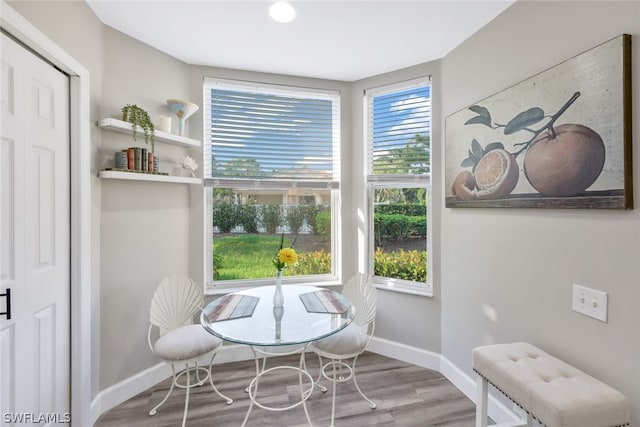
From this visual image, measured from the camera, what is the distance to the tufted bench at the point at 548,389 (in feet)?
3.91

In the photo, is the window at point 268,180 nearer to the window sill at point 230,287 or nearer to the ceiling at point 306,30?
the window sill at point 230,287

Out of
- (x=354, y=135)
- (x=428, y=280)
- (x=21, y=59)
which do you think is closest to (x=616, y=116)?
(x=428, y=280)

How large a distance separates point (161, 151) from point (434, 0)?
2.23m

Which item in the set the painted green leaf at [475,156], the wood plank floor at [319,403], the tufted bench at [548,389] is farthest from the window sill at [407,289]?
the painted green leaf at [475,156]

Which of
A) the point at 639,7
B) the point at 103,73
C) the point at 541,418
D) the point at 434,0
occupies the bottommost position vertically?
the point at 541,418

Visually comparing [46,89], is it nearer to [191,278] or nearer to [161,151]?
[161,151]

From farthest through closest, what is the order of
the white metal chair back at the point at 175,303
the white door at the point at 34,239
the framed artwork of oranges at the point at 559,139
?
the white metal chair back at the point at 175,303
the white door at the point at 34,239
the framed artwork of oranges at the point at 559,139

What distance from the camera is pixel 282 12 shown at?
1.95 metres

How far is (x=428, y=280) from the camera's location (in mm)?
2770

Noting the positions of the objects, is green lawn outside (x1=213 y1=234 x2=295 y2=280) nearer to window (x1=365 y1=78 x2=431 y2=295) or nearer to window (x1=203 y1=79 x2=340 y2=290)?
window (x1=203 y1=79 x2=340 y2=290)

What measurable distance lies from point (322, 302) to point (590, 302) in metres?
1.49

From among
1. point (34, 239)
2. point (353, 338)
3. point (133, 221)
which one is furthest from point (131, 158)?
point (353, 338)

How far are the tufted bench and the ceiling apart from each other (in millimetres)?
2058

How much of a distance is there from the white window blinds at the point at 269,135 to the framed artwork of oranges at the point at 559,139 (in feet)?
4.45
